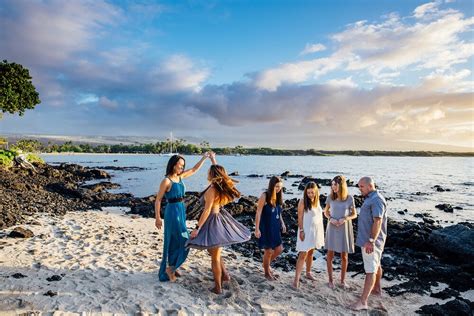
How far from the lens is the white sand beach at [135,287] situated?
594 cm

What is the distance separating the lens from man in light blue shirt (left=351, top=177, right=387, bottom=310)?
622 centimetres

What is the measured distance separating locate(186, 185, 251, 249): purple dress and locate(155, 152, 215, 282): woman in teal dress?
425 millimetres

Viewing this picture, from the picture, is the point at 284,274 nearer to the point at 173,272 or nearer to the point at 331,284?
the point at 331,284

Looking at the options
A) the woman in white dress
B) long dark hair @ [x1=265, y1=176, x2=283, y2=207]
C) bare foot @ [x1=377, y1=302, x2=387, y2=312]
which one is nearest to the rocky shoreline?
bare foot @ [x1=377, y1=302, x2=387, y2=312]

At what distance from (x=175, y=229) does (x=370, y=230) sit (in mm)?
3834

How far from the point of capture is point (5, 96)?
38031mm

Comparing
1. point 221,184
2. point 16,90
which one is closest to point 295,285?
point 221,184

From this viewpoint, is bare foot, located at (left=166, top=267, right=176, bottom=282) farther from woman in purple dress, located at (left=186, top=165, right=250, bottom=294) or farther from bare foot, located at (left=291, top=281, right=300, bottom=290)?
bare foot, located at (left=291, top=281, right=300, bottom=290)

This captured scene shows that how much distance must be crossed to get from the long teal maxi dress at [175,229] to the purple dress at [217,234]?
393 mm

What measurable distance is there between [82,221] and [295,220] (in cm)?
968

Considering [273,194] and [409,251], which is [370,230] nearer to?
[273,194]

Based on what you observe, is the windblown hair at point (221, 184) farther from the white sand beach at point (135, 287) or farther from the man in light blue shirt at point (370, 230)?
the man in light blue shirt at point (370, 230)

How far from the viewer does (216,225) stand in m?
6.45

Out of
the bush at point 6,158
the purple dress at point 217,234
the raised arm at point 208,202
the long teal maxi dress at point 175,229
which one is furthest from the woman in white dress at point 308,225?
the bush at point 6,158
